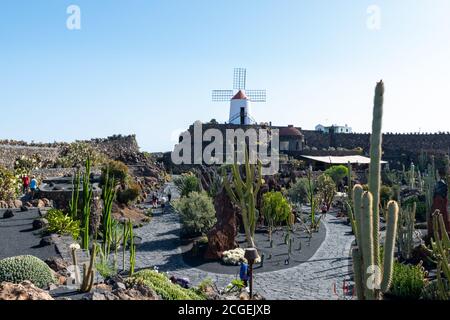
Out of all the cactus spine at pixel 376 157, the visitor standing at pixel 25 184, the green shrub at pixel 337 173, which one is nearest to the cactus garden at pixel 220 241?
the cactus spine at pixel 376 157

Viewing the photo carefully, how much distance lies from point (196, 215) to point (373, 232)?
12.3m

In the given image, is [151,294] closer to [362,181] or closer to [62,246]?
[62,246]

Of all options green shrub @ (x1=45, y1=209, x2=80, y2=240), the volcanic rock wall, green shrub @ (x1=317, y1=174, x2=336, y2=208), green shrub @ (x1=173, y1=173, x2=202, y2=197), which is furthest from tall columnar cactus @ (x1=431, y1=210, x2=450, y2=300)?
the volcanic rock wall

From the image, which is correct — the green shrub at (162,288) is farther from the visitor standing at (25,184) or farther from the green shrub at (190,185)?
the green shrub at (190,185)

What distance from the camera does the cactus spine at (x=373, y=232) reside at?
5.18m

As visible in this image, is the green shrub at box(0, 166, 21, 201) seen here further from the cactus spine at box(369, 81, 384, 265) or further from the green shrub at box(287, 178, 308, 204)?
the cactus spine at box(369, 81, 384, 265)

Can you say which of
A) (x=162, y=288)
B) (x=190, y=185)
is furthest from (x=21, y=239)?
(x=190, y=185)

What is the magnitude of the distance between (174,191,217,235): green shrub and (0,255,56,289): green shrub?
31.5 ft

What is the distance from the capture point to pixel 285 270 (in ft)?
43.1

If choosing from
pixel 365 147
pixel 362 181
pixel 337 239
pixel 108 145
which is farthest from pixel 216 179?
pixel 365 147

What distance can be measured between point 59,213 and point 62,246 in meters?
2.31

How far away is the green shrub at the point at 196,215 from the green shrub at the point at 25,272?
31.5 feet

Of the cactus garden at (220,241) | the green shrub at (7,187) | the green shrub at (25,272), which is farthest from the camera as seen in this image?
the green shrub at (7,187)

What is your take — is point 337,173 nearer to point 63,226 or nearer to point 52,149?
point 52,149
